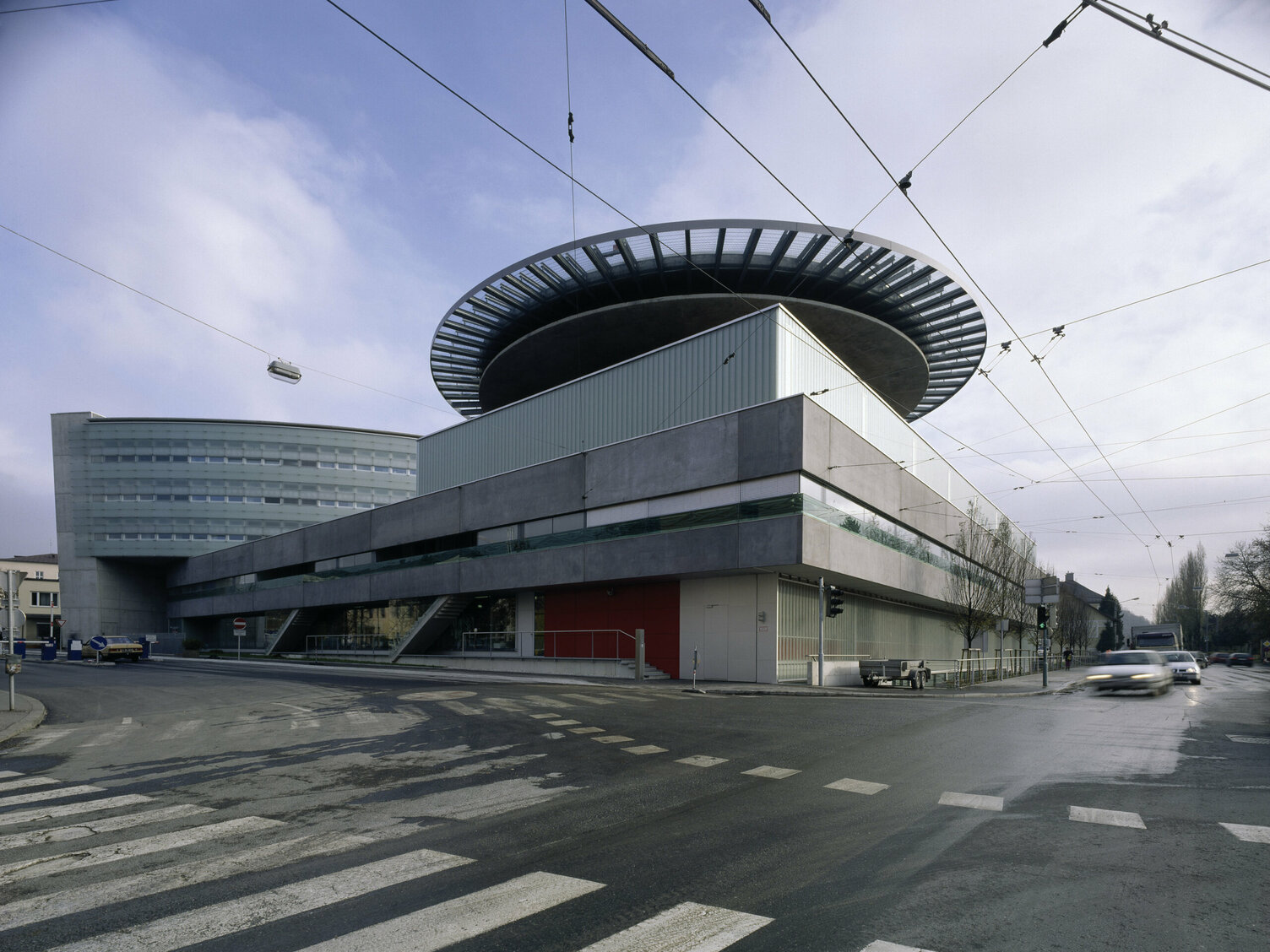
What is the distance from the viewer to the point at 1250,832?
254 inches

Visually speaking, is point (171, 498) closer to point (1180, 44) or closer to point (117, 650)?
point (117, 650)

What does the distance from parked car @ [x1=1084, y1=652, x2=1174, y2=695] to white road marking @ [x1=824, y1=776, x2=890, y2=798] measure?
19.7 meters

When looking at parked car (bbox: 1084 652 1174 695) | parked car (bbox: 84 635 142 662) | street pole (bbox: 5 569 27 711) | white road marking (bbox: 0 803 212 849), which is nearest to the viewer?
white road marking (bbox: 0 803 212 849)

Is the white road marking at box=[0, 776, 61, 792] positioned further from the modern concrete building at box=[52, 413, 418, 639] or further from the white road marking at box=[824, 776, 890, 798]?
the modern concrete building at box=[52, 413, 418, 639]

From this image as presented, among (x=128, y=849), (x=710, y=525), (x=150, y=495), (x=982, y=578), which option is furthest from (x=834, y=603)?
(x=150, y=495)

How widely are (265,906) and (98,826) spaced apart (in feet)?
10.5

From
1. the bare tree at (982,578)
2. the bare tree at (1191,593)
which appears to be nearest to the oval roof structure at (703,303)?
the bare tree at (982,578)

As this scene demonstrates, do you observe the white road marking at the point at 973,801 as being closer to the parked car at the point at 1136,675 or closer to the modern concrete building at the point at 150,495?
the parked car at the point at 1136,675

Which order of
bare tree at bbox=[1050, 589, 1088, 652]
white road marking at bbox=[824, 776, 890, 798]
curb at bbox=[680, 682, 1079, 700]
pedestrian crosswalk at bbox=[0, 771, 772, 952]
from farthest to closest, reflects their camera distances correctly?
bare tree at bbox=[1050, 589, 1088, 652] → curb at bbox=[680, 682, 1079, 700] → white road marking at bbox=[824, 776, 890, 798] → pedestrian crosswalk at bbox=[0, 771, 772, 952]

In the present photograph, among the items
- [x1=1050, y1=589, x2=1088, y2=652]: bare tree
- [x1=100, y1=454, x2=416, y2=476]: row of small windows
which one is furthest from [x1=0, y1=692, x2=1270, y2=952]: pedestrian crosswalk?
[x1=100, y1=454, x2=416, y2=476]: row of small windows

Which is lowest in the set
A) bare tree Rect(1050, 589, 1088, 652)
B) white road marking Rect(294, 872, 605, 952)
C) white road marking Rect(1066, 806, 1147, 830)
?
bare tree Rect(1050, 589, 1088, 652)

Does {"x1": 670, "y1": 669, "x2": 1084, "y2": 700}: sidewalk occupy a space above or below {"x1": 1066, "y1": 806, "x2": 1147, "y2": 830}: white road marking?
below

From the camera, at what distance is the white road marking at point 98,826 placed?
6340 mm

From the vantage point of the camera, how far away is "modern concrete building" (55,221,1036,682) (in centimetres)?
2809
